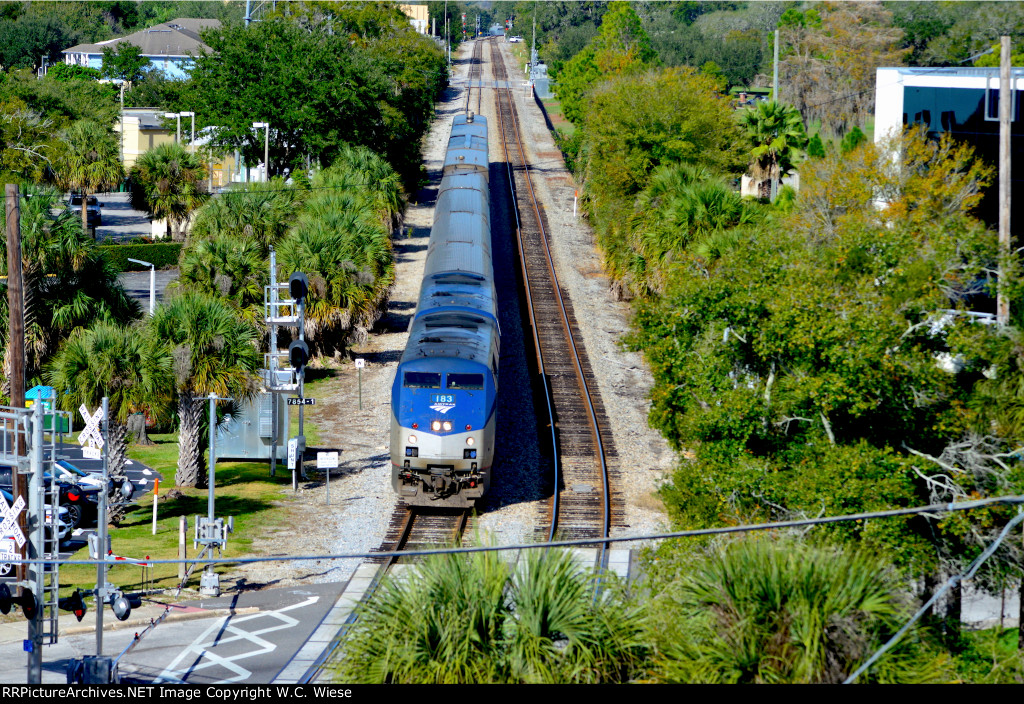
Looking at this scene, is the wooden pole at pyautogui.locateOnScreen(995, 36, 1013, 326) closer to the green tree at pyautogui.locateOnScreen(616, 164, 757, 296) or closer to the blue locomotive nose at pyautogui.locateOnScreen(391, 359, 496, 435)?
the blue locomotive nose at pyautogui.locateOnScreen(391, 359, 496, 435)

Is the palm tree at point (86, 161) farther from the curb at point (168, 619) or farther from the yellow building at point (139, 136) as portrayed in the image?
the curb at point (168, 619)

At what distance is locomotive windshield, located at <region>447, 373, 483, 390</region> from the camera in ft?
84.4

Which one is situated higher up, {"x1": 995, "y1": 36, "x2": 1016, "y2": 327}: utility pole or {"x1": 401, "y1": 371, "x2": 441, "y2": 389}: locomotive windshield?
{"x1": 995, "y1": 36, "x2": 1016, "y2": 327}: utility pole

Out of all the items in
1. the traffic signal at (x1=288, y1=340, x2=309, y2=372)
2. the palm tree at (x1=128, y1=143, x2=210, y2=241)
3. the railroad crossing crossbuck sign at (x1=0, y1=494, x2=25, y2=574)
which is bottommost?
the railroad crossing crossbuck sign at (x1=0, y1=494, x2=25, y2=574)

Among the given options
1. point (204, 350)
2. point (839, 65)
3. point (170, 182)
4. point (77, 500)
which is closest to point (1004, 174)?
point (204, 350)

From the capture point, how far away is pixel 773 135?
146ft

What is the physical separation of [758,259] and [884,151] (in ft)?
59.5

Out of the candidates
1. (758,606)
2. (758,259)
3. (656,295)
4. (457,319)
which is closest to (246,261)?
(457,319)

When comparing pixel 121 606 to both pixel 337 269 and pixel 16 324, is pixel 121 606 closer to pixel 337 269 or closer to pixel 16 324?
pixel 16 324

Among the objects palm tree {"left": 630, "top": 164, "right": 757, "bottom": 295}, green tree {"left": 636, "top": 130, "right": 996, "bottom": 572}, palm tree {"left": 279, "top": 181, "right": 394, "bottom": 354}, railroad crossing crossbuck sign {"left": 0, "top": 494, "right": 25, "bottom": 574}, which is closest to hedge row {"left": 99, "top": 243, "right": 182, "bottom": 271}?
palm tree {"left": 279, "top": 181, "right": 394, "bottom": 354}

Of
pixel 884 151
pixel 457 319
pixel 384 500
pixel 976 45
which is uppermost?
pixel 976 45

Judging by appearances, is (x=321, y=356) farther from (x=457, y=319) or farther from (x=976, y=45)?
(x=976, y=45)

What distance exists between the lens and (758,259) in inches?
841

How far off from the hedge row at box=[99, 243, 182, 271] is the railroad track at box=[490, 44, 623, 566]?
60.7ft
